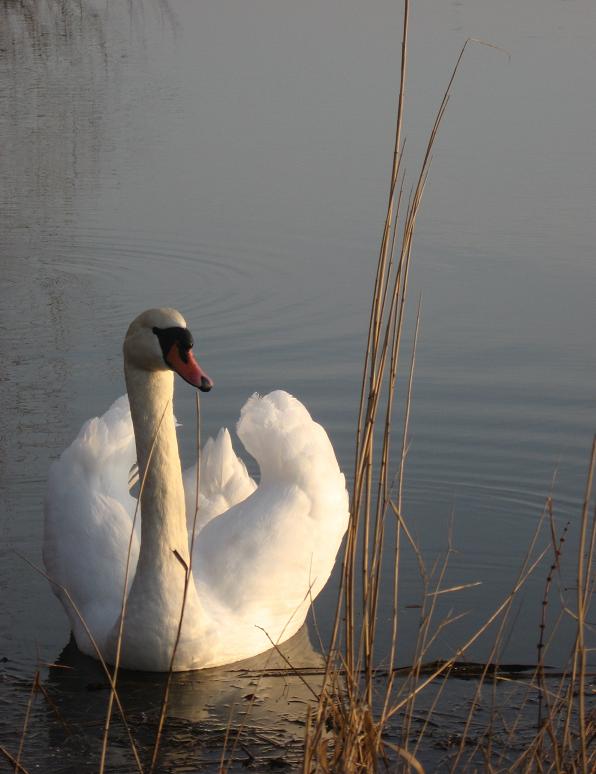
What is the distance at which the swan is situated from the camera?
4.95m

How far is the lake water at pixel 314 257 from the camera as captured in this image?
643 cm

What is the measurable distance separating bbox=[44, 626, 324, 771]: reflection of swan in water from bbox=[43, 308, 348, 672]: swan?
8cm

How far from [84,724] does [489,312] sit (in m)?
5.21

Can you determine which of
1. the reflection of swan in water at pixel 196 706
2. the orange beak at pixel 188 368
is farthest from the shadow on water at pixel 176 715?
the orange beak at pixel 188 368

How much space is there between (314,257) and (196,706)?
5832mm

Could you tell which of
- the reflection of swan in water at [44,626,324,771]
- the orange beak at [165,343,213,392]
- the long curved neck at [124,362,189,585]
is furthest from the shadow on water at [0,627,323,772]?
the orange beak at [165,343,213,392]

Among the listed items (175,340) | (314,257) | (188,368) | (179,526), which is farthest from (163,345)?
(314,257)

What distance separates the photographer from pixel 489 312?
357 inches

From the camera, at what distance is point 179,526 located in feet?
16.6

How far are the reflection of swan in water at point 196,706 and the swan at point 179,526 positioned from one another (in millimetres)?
79

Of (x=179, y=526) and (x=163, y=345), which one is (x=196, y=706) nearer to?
(x=179, y=526)

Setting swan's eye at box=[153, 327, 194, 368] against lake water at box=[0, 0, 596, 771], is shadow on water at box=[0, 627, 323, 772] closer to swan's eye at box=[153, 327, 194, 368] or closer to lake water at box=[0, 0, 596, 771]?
lake water at box=[0, 0, 596, 771]

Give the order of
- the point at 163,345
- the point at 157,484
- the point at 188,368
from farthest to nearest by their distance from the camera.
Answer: the point at 157,484 → the point at 163,345 → the point at 188,368

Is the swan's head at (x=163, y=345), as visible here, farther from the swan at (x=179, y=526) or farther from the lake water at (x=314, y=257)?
the lake water at (x=314, y=257)
